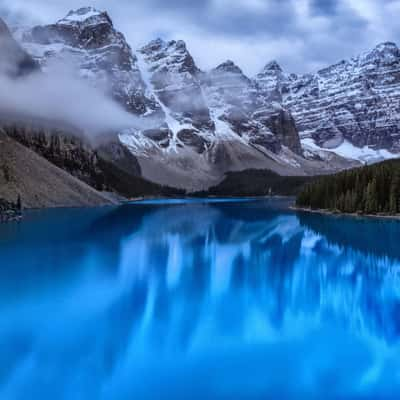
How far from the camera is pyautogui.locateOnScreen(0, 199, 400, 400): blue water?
1330cm

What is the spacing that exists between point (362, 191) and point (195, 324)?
64831 mm

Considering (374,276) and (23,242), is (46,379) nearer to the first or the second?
(374,276)

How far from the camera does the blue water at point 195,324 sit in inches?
524

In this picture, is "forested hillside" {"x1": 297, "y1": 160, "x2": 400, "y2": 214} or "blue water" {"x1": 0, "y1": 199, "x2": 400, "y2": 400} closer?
"blue water" {"x1": 0, "y1": 199, "x2": 400, "y2": 400}

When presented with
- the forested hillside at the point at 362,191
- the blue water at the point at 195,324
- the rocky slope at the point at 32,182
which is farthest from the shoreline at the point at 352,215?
the rocky slope at the point at 32,182

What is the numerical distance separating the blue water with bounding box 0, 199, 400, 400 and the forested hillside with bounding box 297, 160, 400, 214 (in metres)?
36.4

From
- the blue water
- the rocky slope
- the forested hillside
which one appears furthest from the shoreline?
the rocky slope

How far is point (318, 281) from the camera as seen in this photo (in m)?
27.9

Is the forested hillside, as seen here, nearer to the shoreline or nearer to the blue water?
the shoreline

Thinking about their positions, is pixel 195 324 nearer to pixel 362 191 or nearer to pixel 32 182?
pixel 362 191

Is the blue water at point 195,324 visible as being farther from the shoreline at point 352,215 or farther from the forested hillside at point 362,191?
the forested hillside at point 362,191

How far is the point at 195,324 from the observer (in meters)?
18.8

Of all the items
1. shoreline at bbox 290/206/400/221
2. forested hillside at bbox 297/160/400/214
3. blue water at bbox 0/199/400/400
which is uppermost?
forested hillside at bbox 297/160/400/214

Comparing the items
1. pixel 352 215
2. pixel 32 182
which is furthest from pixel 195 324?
pixel 32 182
